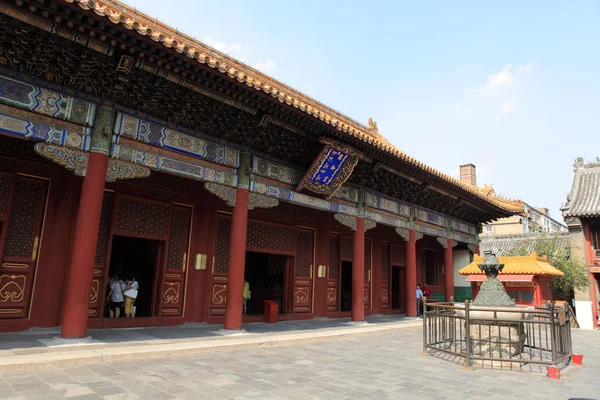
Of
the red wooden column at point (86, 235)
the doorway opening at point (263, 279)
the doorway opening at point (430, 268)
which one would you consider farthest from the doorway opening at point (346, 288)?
the red wooden column at point (86, 235)

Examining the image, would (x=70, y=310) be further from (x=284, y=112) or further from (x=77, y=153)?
(x=284, y=112)

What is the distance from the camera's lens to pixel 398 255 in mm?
15047

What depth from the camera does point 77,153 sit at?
6125 mm

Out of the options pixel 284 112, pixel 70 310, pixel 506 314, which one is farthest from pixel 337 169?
pixel 70 310

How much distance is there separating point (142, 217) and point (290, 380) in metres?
5.08

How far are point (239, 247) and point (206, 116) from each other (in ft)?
8.69

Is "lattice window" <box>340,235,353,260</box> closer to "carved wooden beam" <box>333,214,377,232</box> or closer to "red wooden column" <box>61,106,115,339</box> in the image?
"carved wooden beam" <box>333,214,377,232</box>

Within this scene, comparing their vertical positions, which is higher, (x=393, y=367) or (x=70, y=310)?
(x=70, y=310)

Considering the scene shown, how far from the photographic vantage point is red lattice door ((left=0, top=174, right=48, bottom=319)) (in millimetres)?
6664

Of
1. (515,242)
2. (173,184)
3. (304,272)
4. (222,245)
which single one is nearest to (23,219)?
(173,184)

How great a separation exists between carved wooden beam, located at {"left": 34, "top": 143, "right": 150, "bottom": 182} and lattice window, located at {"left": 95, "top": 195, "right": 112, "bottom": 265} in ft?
5.22

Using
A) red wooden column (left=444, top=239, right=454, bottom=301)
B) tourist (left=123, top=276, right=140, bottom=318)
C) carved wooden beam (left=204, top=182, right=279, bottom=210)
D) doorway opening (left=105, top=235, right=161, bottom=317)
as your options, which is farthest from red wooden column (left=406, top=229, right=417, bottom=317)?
tourist (left=123, top=276, right=140, bottom=318)

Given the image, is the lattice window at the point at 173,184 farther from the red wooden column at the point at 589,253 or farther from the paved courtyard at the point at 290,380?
the red wooden column at the point at 589,253

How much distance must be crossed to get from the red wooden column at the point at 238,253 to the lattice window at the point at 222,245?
1400 millimetres
